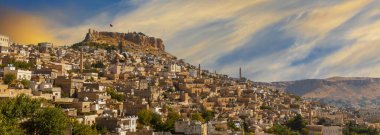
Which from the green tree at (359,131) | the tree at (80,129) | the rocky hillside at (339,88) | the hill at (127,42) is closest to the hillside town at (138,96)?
the green tree at (359,131)

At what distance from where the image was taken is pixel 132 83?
3616 cm

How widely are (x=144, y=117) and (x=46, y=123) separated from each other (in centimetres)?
798

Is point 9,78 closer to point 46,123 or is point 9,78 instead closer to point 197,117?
point 46,123

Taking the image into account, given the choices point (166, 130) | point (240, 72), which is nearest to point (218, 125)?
point (166, 130)

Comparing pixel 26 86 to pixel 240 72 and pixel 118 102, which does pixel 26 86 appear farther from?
pixel 240 72

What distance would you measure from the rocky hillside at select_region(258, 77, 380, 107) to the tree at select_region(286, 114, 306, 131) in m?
128

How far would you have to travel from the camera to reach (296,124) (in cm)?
3900

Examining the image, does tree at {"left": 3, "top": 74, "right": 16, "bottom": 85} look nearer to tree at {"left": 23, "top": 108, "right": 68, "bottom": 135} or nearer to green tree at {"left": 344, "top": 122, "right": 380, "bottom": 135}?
tree at {"left": 23, "top": 108, "right": 68, "bottom": 135}

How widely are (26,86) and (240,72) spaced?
4012 cm

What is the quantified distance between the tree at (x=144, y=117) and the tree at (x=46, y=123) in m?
7.39

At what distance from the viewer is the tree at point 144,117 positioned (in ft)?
85.4

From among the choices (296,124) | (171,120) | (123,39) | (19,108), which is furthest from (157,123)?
(123,39)

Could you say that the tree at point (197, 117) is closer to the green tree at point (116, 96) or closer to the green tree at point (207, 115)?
the green tree at point (207, 115)

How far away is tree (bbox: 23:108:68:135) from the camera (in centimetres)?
1859
